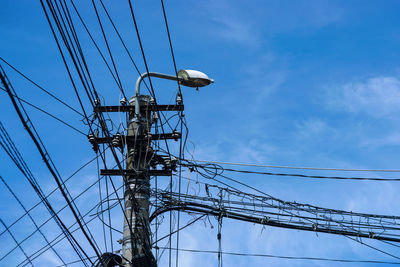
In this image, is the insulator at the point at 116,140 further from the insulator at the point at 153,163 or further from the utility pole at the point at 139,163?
the insulator at the point at 153,163

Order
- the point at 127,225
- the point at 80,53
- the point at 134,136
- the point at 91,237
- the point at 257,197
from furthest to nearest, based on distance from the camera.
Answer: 1. the point at 257,197
2. the point at 134,136
3. the point at 127,225
4. the point at 91,237
5. the point at 80,53

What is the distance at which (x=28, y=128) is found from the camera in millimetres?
5727

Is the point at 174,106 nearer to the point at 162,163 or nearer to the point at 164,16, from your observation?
the point at 162,163

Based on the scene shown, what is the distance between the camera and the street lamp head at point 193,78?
440 inches

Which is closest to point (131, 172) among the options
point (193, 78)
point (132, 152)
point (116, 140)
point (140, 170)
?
point (140, 170)

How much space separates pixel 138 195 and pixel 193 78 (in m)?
2.91

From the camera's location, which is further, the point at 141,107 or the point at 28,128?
the point at 141,107

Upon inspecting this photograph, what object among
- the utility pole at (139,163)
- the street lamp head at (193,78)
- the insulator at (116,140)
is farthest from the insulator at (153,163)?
the street lamp head at (193,78)

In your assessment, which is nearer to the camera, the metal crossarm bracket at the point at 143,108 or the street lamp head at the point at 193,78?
the metal crossarm bracket at the point at 143,108

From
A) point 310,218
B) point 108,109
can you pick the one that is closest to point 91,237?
point 108,109

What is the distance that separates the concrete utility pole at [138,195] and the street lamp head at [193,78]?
955mm

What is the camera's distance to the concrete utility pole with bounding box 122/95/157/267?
9219 mm

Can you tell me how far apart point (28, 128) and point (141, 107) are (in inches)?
206

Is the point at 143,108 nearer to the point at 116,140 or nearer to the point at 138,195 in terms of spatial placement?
the point at 116,140
